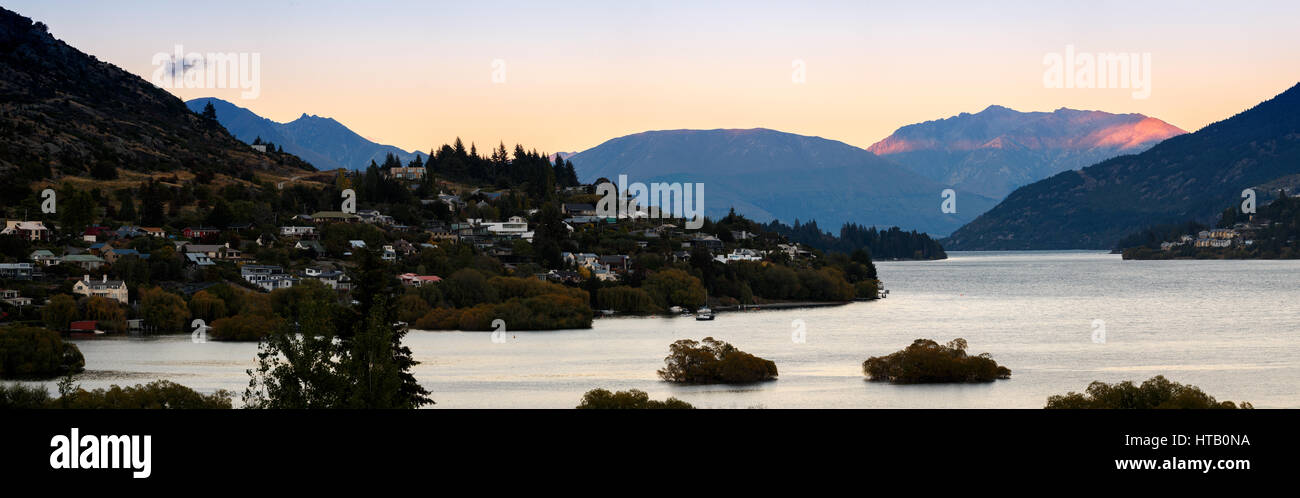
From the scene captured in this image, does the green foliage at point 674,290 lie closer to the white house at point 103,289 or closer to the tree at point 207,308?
the tree at point 207,308

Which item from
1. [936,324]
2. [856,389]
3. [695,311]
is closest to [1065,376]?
[856,389]

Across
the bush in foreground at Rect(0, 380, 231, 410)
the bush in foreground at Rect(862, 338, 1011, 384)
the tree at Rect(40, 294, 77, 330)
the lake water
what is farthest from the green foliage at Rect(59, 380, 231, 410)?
the tree at Rect(40, 294, 77, 330)

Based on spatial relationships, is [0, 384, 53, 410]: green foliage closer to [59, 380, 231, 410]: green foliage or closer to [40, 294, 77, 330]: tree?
[59, 380, 231, 410]: green foliage

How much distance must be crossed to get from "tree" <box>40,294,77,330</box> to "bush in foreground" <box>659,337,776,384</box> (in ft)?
126

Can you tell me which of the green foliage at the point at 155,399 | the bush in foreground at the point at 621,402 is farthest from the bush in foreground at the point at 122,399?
the bush in foreground at the point at 621,402

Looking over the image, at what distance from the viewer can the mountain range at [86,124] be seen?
118000mm

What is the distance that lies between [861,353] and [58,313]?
44038 millimetres

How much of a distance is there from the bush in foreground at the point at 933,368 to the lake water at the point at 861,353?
0.85 m

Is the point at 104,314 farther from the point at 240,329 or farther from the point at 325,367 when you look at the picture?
the point at 325,367

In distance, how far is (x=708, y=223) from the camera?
137m

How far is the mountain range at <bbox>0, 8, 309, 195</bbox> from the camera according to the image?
387 feet
